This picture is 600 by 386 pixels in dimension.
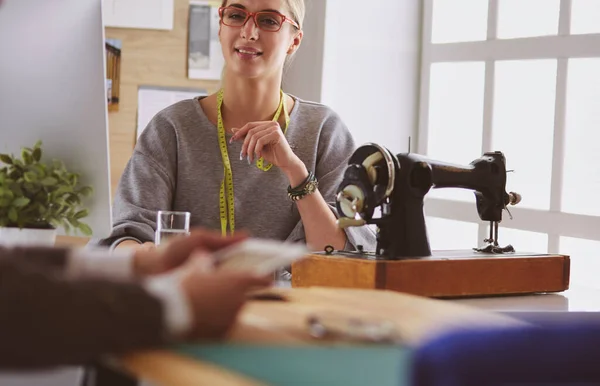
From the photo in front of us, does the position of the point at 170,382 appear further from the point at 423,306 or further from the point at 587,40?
the point at 587,40

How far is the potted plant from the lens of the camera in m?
1.68

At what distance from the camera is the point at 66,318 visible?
0.79 meters

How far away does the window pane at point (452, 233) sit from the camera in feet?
11.8

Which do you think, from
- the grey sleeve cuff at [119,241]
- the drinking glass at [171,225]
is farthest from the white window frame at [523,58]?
the drinking glass at [171,225]

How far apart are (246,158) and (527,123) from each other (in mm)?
1311

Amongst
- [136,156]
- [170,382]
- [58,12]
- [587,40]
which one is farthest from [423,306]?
[587,40]

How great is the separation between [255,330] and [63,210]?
2.79 feet

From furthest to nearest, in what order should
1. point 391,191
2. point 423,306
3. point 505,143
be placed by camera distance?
point 505,143 → point 391,191 → point 423,306

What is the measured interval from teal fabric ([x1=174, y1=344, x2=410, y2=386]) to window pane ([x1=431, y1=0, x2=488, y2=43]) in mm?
2863

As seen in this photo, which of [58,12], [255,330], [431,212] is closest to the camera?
[255,330]

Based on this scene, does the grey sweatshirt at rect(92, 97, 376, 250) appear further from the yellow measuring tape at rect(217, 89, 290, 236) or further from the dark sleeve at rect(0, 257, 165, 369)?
the dark sleeve at rect(0, 257, 165, 369)

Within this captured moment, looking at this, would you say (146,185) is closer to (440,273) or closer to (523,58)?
(440,273)

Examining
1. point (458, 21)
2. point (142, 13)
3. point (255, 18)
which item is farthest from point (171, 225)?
point (142, 13)

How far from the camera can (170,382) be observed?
772 millimetres
